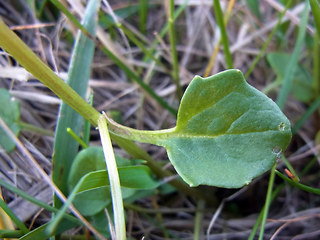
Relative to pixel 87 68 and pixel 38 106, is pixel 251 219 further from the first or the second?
pixel 38 106

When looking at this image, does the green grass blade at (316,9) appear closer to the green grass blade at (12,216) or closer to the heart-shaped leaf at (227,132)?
the heart-shaped leaf at (227,132)

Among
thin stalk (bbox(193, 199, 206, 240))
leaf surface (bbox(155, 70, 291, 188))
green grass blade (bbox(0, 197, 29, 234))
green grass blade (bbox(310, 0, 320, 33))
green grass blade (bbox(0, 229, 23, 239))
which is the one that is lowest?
thin stalk (bbox(193, 199, 206, 240))

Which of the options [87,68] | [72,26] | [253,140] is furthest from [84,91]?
[253,140]

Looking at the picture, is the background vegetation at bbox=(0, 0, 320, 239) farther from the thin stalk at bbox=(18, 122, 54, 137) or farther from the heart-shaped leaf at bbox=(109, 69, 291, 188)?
the heart-shaped leaf at bbox=(109, 69, 291, 188)

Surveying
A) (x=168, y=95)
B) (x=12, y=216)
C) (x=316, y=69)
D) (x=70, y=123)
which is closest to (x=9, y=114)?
(x=70, y=123)

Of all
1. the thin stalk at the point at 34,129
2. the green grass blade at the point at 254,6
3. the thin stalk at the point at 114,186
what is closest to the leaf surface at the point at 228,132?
the thin stalk at the point at 114,186

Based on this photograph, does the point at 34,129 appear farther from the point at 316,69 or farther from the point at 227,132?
the point at 316,69

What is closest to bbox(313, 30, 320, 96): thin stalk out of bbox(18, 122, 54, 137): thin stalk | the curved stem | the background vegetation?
the background vegetation
